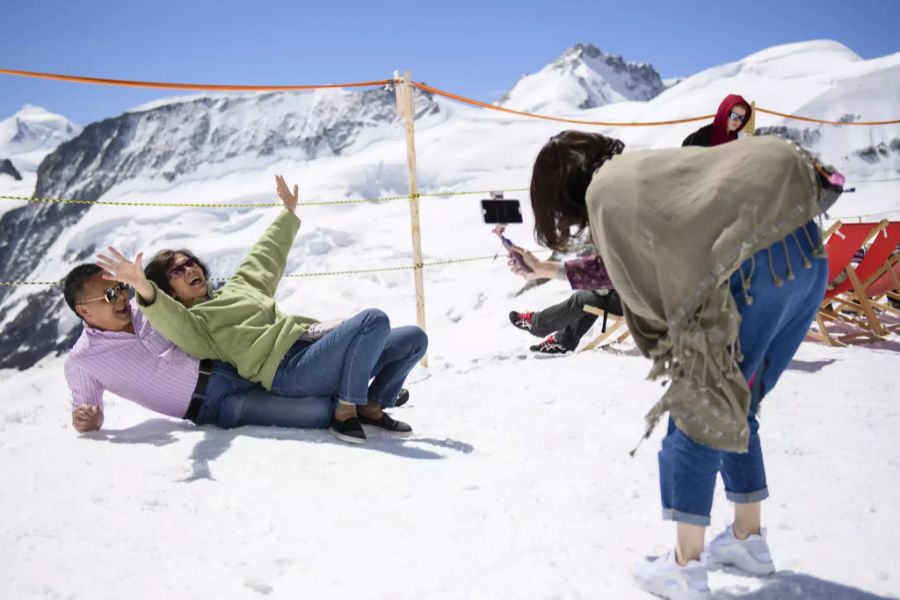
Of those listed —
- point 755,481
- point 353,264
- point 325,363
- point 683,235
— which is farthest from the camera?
point 353,264

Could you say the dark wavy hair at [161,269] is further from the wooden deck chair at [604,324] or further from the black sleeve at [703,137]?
the black sleeve at [703,137]

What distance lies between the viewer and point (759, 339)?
118 centimetres

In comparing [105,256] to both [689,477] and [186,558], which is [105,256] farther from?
[689,477]

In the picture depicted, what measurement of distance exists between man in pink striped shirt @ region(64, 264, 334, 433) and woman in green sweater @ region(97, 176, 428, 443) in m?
0.04

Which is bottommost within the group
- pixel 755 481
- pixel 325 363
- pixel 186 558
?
pixel 186 558

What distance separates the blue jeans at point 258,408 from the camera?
7.66ft

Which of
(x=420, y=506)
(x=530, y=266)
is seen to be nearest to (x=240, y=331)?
(x=420, y=506)

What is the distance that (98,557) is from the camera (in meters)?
1.36

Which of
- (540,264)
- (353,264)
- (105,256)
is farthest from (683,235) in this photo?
(353,264)

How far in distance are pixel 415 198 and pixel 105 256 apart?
2.24 metres

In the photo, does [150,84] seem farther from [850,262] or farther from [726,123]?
[850,262]

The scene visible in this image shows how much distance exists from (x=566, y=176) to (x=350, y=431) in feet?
4.43

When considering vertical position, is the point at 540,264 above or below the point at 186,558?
above

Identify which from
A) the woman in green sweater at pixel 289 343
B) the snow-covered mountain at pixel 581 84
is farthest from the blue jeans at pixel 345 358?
the snow-covered mountain at pixel 581 84
